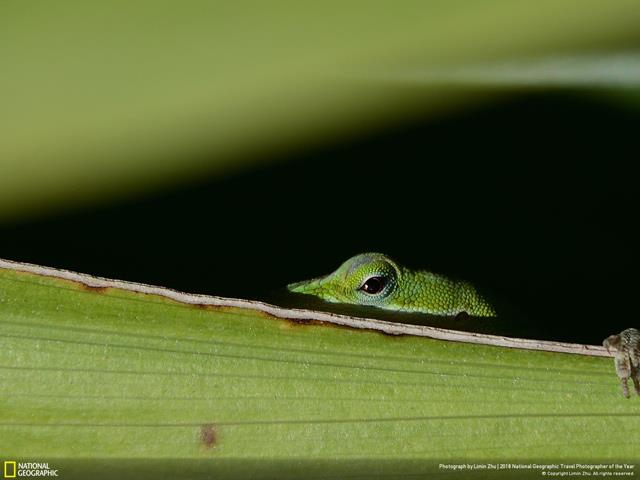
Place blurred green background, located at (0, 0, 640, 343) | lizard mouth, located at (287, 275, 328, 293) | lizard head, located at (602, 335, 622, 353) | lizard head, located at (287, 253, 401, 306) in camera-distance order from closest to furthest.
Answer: blurred green background, located at (0, 0, 640, 343) < lizard head, located at (602, 335, 622, 353) < lizard head, located at (287, 253, 401, 306) < lizard mouth, located at (287, 275, 328, 293)

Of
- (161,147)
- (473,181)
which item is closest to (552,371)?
(161,147)

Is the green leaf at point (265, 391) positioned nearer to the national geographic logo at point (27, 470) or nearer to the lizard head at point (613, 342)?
the national geographic logo at point (27, 470)

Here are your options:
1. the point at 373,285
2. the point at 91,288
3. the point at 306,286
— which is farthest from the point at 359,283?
the point at 91,288

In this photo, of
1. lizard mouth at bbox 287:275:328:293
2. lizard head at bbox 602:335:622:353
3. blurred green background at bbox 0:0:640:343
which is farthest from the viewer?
lizard mouth at bbox 287:275:328:293

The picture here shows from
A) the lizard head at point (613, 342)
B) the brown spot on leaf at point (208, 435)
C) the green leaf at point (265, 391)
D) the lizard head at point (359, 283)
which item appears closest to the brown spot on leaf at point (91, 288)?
the green leaf at point (265, 391)

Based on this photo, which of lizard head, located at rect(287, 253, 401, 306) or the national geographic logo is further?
lizard head, located at rect(287, 253, 401, 306)

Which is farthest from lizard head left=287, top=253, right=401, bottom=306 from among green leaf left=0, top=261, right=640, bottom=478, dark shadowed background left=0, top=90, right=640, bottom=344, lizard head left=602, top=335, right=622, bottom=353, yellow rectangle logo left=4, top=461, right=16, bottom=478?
yellow rectangle logo left=4, top=461, right=16, bottom=478

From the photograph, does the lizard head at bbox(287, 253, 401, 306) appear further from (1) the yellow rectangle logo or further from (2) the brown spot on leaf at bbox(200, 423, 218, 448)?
(1) the yellow rectangle logo

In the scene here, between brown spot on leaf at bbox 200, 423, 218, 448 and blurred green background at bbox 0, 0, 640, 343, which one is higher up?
blurred green background at bbox 0, 0, 640, 343

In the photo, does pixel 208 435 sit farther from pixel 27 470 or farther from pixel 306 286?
pixel 306 286
